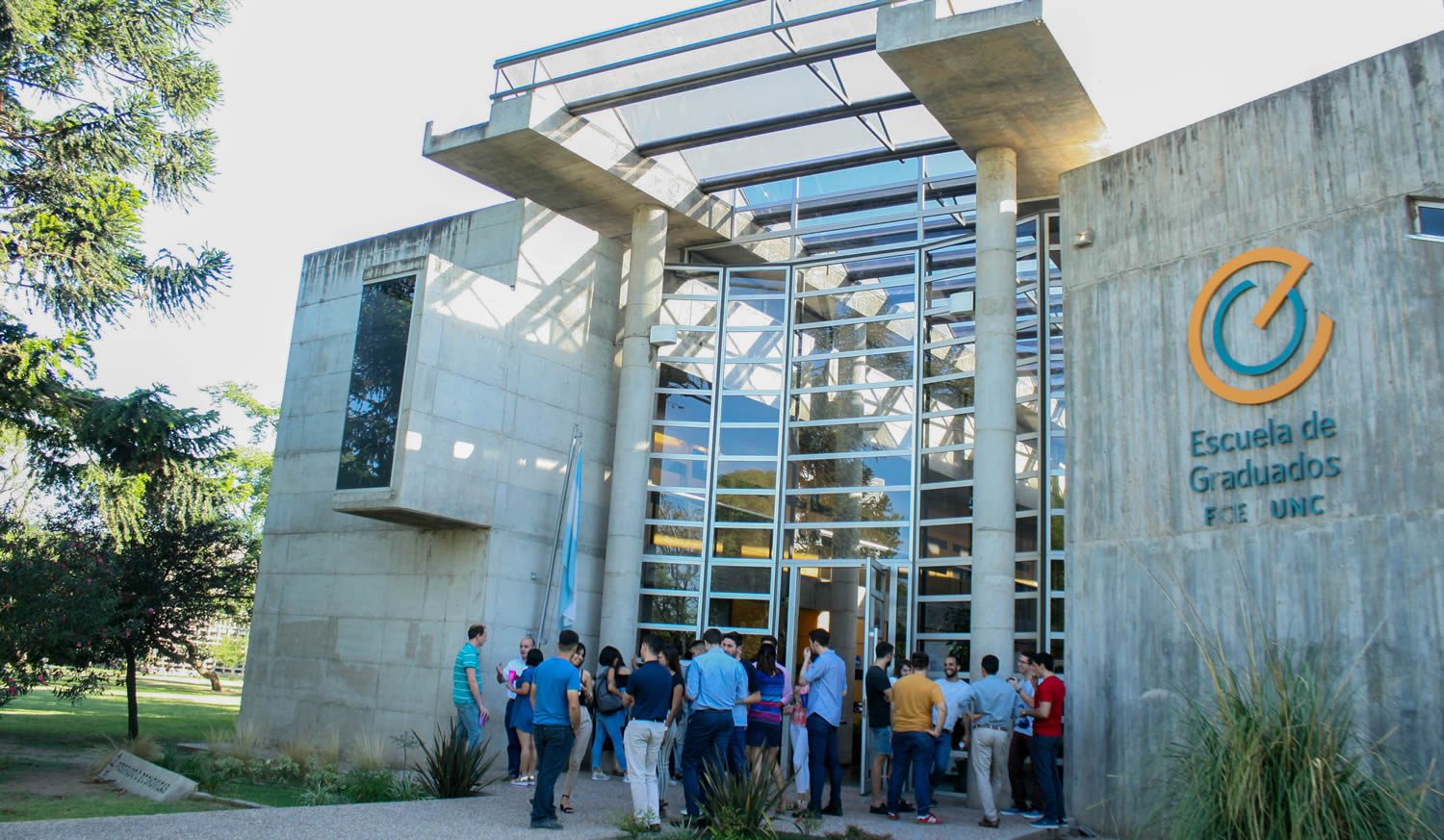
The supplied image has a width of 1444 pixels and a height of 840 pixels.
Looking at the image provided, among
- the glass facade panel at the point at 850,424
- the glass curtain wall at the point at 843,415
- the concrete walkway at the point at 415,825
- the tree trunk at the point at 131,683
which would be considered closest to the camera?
the concrete walkway at the point at 415,825

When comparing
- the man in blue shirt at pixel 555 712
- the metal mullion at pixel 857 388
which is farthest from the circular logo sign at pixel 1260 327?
the man in blue shirt at pixel 555 712

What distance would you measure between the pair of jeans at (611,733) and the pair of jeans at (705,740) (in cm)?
200

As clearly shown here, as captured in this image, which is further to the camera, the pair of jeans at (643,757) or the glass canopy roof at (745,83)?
the glass canopy roof at (745,83)

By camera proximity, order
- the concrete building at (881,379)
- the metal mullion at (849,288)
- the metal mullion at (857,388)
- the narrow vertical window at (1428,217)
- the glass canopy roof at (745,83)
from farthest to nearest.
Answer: the metal mullion at (849,288)
the metal mullion at (857,388)
the glass canopy roof at (745,83)
the concrete building at (881,379)
the narrow vertical window at (1428,217)

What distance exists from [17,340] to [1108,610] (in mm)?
13501

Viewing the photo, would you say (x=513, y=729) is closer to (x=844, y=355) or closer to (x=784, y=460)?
(x=784, y=460)

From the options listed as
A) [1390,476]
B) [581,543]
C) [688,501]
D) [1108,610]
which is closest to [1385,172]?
[1390,476]

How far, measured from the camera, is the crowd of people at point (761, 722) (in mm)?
9414

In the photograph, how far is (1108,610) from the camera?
1099 centimetres

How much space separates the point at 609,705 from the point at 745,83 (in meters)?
8.84

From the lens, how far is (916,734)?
1076 cm

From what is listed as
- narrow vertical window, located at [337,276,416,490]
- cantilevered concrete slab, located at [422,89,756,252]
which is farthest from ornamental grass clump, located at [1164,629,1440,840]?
cantilevered concrete slab, located at [422,89,756,252]

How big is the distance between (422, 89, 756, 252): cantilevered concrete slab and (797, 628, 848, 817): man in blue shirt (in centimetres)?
824

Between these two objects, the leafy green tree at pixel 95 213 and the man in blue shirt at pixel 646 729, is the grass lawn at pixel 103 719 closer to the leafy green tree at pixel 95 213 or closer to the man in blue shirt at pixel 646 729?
the leafy green tree at pixel 95 213
